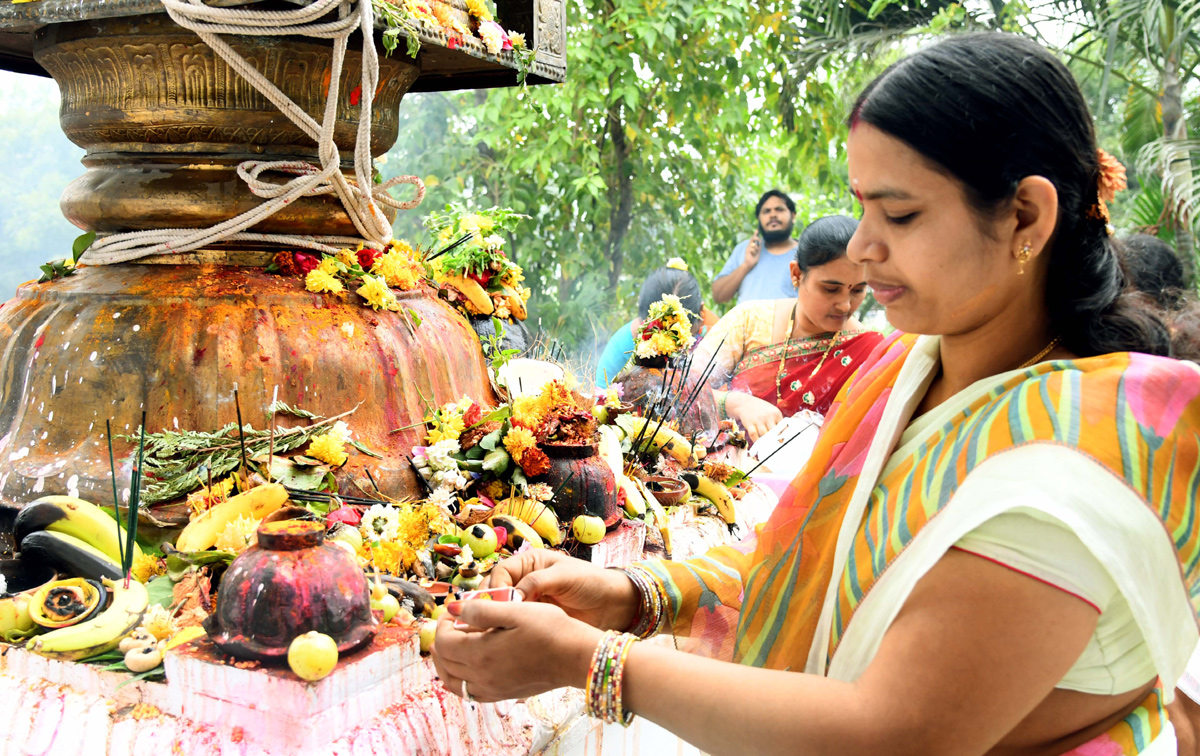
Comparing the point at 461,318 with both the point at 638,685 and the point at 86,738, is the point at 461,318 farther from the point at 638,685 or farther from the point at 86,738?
the point at 638,685

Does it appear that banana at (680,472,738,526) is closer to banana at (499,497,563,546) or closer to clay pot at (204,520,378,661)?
banana at (499,497,563,546)

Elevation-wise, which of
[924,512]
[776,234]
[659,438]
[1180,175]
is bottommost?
[659,438]

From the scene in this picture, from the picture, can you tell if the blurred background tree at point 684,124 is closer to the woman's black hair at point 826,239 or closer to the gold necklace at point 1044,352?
the woman's black hair at point 826,239

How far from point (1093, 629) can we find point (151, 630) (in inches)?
59.8

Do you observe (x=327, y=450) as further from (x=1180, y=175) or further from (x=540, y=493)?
(x=1180, y=175)

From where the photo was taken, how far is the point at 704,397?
3.83 m

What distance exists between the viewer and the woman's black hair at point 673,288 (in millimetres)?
5383

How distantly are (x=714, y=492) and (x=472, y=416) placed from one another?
40.4 inches

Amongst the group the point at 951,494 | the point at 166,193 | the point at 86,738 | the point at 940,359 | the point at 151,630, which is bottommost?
the point at 86,738

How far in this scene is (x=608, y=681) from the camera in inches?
46.6

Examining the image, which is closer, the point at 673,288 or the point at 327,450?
the point at 327,450

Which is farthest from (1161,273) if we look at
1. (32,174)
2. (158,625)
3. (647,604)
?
(32,174)

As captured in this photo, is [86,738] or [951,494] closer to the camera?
[951,494]

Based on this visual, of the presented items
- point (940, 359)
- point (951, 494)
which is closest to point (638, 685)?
point (951, 494)
